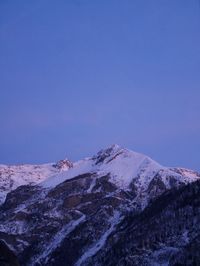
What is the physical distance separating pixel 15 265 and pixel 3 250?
2.03 m

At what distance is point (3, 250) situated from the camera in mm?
57406

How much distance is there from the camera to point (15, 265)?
58.2m
